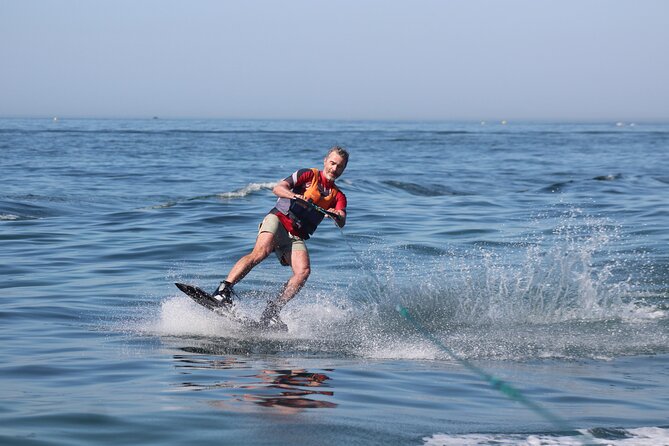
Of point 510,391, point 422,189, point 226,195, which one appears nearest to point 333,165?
point 510,391

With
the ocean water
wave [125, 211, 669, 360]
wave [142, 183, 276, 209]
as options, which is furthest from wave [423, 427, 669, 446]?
wave [142, 183, 276, 209]

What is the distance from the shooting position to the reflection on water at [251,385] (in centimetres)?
609

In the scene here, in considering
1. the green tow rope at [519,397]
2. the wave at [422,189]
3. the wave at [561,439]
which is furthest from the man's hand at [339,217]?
the wave at [422,189]

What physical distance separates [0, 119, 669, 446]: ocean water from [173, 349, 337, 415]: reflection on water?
0.07 feet

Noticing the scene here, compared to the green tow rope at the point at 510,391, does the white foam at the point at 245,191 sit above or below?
below

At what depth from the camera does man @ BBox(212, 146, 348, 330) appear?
895 centimetres

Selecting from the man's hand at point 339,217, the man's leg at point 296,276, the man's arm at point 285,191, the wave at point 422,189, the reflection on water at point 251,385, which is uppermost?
the man's arm at point 285,191

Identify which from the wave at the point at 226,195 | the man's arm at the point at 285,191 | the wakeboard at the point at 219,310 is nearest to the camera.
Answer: the wakeboard at the point at 219,310

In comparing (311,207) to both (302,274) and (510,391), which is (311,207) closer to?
(302,274)

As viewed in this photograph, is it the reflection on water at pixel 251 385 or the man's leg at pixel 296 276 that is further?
the man's leg at pixel 296 276

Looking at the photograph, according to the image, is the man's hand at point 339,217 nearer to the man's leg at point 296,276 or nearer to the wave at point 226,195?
the man's leg at point 296,276

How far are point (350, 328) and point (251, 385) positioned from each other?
8.87 ft

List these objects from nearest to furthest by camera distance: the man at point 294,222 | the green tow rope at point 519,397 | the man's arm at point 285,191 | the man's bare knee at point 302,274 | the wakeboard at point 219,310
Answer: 1. the green tow rope at point 519,397
2. the wakeboard at point 219,310
3. the man's arm at point 285,191
4. the man at point 294,222
5. the man's bare knee at point 302,274

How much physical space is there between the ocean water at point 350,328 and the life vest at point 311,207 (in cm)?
94
